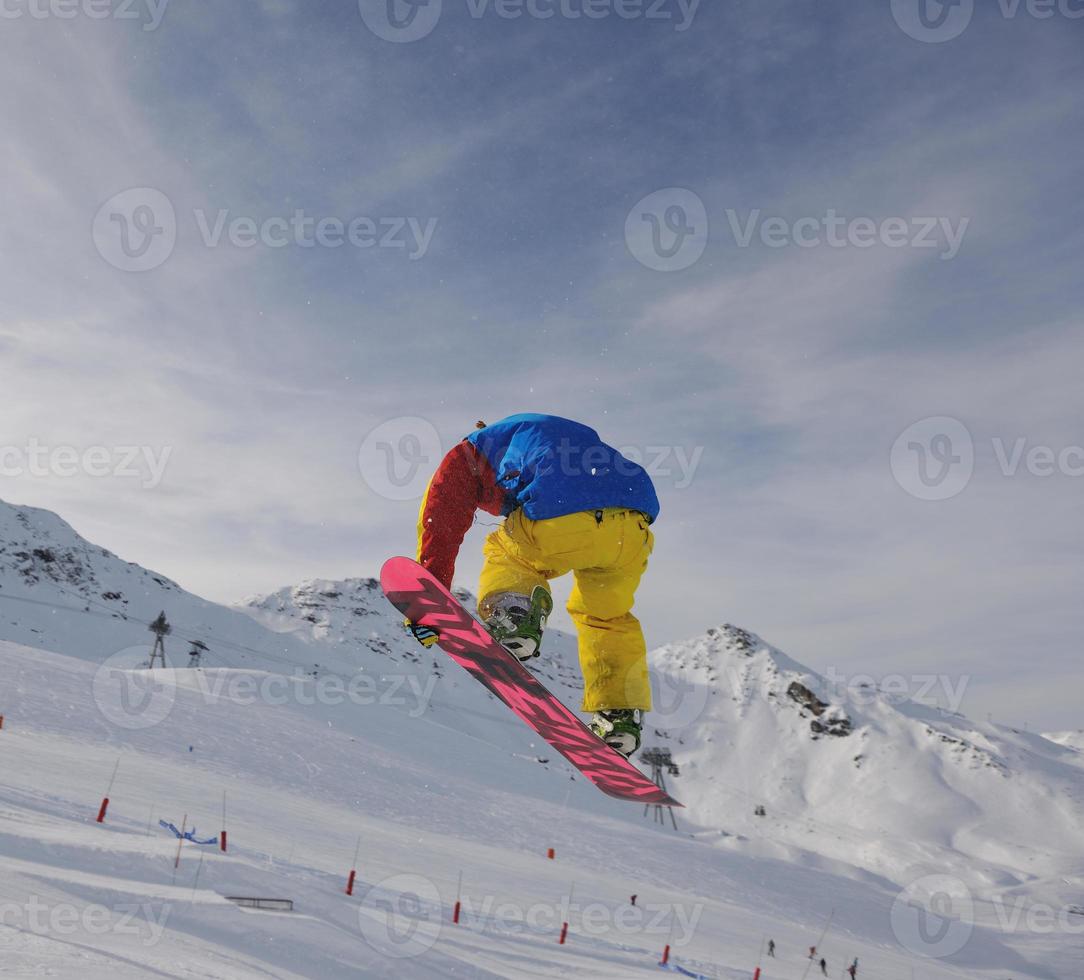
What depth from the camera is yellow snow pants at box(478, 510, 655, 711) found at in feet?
12.7

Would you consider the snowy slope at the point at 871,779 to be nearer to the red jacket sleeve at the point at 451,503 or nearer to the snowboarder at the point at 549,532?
the snowboarder at the point at 549,532

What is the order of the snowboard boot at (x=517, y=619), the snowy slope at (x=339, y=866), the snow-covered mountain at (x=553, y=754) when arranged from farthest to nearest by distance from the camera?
the snow-covered mountain at (x=553, y=754) → the snowy slope at (x=339, y=866) → the snowboard boot at (x=517, y=619)

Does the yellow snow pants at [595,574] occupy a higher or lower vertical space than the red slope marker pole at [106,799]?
higher

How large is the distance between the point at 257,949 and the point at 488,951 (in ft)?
15.6

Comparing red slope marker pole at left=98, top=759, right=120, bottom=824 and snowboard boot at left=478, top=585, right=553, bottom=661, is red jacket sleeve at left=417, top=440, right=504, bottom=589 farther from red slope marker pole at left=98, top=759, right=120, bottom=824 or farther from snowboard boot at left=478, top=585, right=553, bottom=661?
red slope marker pole at left=98, top=759, right=120, bottom=824

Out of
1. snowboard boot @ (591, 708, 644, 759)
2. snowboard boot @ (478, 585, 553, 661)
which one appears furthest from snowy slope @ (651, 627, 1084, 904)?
snowboard boot @ (478, 585, 553, 661)

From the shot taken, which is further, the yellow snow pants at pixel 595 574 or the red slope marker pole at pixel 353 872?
the red slope marker pole at pixel 353 872

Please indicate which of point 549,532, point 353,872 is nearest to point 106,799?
point 353,872

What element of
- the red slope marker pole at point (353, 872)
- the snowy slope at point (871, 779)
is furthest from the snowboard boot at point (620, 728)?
the snowy slope at point (871, 779)

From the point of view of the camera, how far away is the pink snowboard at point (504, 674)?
12.6ft

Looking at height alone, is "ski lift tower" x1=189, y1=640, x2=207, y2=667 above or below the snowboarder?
below

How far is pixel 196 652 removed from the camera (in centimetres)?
8844

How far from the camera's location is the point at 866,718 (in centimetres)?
12888

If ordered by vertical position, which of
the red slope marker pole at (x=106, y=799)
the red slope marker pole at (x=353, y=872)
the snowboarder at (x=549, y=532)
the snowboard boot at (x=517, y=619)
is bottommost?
the red slope marker pole at (x=353, y=872)
